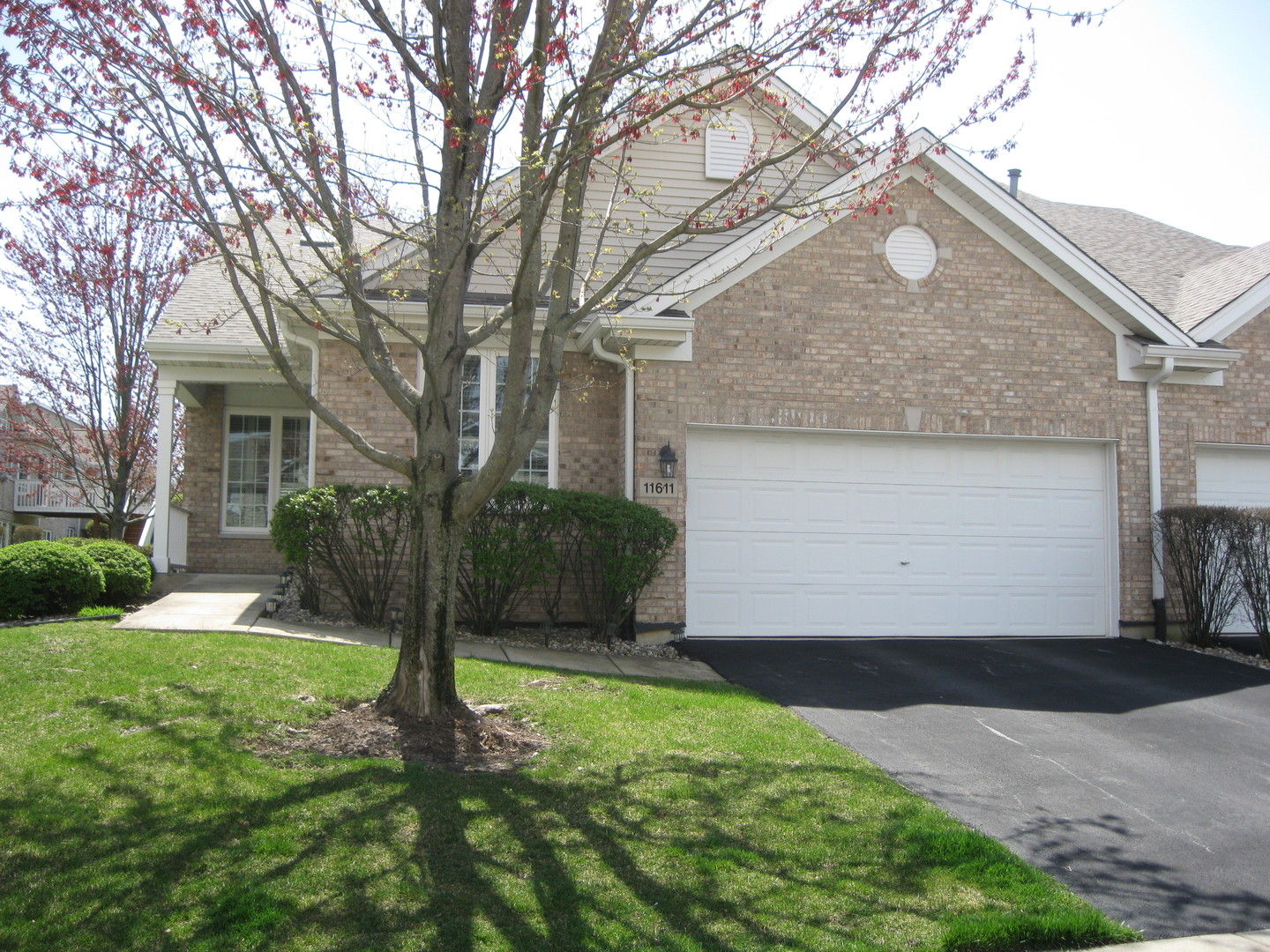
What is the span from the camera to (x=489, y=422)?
11.7 metres

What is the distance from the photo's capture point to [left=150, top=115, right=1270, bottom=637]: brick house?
11.0 m

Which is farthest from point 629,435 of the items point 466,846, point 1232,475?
point 1232,475

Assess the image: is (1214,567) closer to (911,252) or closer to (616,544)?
(911,252)

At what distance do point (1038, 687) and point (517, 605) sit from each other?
5.23m

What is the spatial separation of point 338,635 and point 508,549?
5.94ft

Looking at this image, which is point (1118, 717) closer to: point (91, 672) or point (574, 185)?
point (574, 185)

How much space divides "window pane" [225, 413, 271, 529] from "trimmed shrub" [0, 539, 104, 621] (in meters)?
4.73

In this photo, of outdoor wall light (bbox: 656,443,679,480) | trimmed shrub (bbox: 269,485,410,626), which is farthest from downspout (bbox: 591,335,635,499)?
trimmed shrub (bbox: 269,485,410,626)

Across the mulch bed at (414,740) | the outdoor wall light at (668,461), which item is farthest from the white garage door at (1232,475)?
the mulch bed at (414,740)

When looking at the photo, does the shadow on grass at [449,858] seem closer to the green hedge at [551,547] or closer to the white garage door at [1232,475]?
the green hedge at [551,547]

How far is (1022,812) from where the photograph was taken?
18.5 feet

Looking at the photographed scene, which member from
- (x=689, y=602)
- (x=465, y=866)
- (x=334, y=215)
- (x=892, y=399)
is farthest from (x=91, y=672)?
(x=892, y=399)

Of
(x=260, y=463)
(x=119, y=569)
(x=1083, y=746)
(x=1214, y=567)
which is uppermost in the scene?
(x=260, y=463)

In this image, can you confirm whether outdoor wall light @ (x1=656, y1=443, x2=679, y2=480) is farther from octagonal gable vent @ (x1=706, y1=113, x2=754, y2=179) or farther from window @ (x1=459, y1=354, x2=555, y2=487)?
octagonal gable vent @ (x1=706, y1=113, x2=754, y2=179)
